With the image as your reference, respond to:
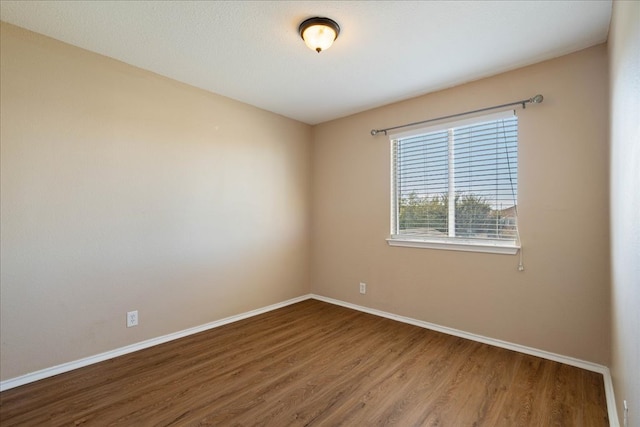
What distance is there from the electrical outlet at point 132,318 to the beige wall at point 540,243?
100 inches

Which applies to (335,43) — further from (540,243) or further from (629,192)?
(540,243)

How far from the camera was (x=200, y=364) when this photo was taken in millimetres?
2498

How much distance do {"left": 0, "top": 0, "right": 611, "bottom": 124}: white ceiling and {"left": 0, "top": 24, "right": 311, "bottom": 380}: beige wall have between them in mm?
316

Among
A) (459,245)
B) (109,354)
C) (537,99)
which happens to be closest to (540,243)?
(459,245)

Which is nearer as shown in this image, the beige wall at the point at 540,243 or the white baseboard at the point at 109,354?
the white baseboard at the point at 109,354

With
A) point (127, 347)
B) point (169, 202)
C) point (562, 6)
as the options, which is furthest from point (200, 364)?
point (562, 6)

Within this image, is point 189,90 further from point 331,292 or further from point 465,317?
point 465,317

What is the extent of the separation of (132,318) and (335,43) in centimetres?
289

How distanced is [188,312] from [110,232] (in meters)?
1.08

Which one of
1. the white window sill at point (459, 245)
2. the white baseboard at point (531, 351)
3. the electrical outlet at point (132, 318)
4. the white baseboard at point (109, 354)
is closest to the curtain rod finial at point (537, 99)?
the white window sill at point (459, 245)

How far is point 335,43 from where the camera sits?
237 cm

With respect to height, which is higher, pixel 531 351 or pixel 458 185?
pixel 458 185

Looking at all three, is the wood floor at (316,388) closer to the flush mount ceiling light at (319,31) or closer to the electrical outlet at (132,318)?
the electrical outlet at (132,318)

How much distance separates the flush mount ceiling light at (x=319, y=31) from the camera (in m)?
2.09
